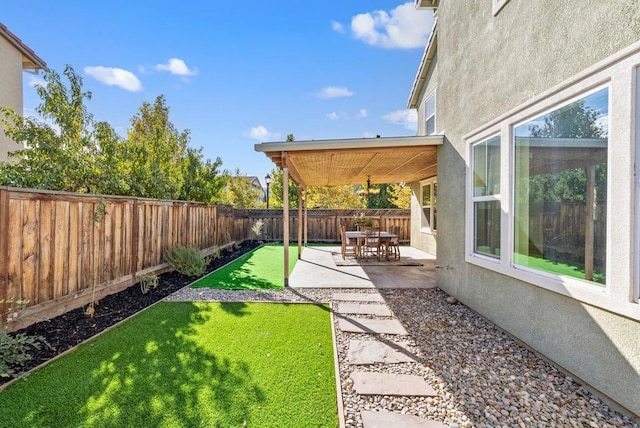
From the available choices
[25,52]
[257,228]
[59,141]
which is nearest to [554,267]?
[59,141]

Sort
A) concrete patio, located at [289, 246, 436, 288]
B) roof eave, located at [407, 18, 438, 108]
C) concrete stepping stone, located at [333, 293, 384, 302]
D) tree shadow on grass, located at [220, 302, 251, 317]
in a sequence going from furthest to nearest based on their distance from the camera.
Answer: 1. roof eave, located at [407, 18, 438, 108]
2. concrete patio, located at [289, 246, 436, 288]
3. concrete stepping stone, located at [333, 293, 384, 302]
4. tree shadow on grass, located at [220, 302, 251, 317]

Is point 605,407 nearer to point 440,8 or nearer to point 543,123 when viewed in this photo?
point 543,123

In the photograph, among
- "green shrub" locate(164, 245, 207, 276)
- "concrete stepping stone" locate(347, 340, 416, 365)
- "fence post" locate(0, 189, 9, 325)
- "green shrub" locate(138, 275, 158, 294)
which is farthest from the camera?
"green shrub" locate(164, 245, 207, 276)

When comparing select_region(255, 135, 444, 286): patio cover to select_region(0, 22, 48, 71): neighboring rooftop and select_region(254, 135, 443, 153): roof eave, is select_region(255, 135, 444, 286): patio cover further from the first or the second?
select_region(0, 22, 48, 71): neighboring rooftop

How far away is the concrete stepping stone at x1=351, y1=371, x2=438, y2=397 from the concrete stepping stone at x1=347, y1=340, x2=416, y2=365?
280 millimetres

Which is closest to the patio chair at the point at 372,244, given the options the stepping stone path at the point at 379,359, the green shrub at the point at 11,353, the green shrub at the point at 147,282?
the stepping stone path at the point at 379,359

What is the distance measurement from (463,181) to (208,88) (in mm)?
12039

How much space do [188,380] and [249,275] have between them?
481 centimetres

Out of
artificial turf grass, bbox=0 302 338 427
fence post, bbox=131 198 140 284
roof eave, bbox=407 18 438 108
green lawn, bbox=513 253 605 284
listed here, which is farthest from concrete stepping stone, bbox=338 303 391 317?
roof eave, bbox=407 18 438 108

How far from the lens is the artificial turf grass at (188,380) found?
92.4 inches

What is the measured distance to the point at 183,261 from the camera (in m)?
7.49

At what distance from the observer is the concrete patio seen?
21.5ft

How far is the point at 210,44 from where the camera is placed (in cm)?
1020

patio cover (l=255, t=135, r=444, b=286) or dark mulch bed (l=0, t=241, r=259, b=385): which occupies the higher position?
patio cover (l=255, t=135, r=444, b=286)
